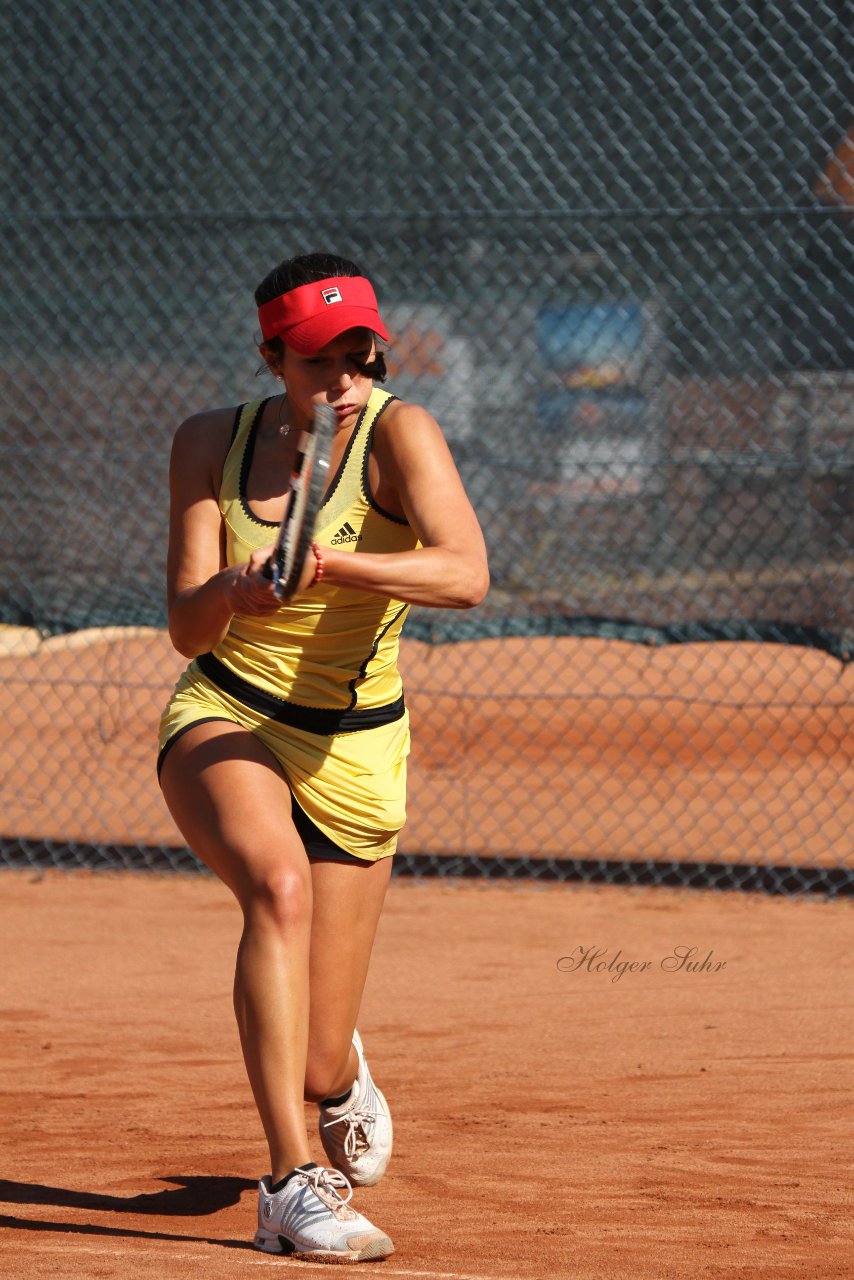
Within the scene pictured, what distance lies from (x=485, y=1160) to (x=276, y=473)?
1.56 metres

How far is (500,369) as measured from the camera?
11.3m

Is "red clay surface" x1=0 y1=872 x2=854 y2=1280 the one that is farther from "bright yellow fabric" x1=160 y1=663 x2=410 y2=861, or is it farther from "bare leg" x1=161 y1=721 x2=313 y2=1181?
"bright yellow fabric" x1=160 y1=663 x2=410 y2=861

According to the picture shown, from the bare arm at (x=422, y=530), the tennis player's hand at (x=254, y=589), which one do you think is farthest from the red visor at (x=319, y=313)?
the tennis player's hand at (x=254, y=589)

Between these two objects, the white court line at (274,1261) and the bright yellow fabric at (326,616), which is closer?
the white court line at (274,1261)

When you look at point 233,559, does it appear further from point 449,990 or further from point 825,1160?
point 449,990

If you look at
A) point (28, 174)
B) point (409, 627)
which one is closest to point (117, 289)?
point (28, 174)

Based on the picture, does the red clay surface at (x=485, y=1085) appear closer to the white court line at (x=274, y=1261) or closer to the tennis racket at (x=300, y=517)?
the white court line at (x=274, y=1261)

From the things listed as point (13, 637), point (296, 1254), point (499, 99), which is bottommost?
point (13, 637)

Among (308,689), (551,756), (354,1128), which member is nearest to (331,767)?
(308,689)

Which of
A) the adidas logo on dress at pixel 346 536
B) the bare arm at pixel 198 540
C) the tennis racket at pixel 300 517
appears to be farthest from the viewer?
the adidas logo on dress at pixel 346 536

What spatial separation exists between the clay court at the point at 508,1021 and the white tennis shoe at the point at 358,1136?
0.24ft

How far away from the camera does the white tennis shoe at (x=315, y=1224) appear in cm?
275

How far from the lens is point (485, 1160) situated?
11.7ft
